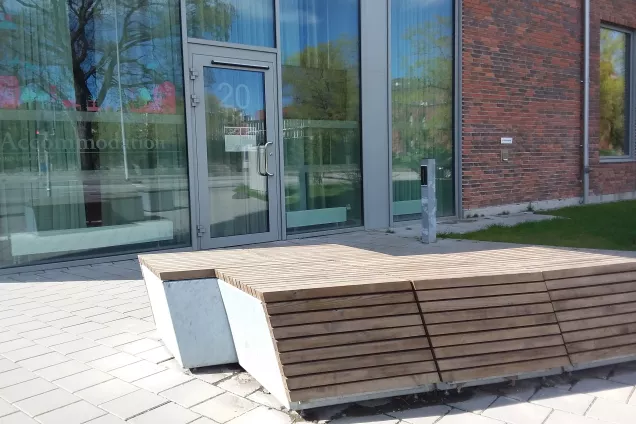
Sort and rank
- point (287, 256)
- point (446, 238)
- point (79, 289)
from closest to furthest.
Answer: point (287, 256), point (79, 289), point (446, 238)

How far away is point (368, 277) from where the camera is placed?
2.85m

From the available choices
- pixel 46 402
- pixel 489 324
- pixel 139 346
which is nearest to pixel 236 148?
pixel 139 346

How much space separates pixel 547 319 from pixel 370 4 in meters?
6.57

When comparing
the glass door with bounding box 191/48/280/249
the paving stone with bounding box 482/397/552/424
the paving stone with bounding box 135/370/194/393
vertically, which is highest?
the glass door with bounding box 191/48/280/249

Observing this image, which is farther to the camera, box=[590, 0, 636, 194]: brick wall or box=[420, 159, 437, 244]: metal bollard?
box=[590, 0, 636, 194]: brick wall

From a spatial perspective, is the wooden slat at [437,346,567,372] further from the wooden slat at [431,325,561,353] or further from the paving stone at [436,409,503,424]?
the paving stone at [436,409,503,424]

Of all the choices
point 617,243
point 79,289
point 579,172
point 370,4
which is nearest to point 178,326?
point 79,289

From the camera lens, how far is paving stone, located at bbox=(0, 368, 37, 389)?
302 cm

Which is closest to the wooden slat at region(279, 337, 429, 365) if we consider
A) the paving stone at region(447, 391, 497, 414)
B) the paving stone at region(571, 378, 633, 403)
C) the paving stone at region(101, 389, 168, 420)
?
the paving stone at region(447, 391, 497, 414)

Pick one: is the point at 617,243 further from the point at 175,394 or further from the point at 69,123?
the point at 69,123

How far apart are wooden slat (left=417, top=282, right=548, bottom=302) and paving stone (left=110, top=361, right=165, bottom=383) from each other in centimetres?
160

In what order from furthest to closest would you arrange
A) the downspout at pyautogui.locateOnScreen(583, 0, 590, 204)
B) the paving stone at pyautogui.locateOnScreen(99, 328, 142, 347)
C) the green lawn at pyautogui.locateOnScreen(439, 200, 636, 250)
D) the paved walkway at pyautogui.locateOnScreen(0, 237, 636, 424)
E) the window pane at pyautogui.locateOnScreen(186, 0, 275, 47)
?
1. the downspout at pyautogui.locateOnScreen(583, 0, 590, 204)
2. the green lawn at pyautogui.locateOnScreen(439, 200, 636, 250)
3. the window pane at pyautogui.locateOnScreen(186, 0, 275, 47)
4. the paving stone at pyautogui.locateOnScreen(99, 328, 142, 347)
5. the paved walkway at pyautogui.locateOnScreen(0, 237, 636, 424)

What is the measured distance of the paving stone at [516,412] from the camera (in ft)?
8.09

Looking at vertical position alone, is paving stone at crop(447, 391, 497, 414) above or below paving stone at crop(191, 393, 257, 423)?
below
